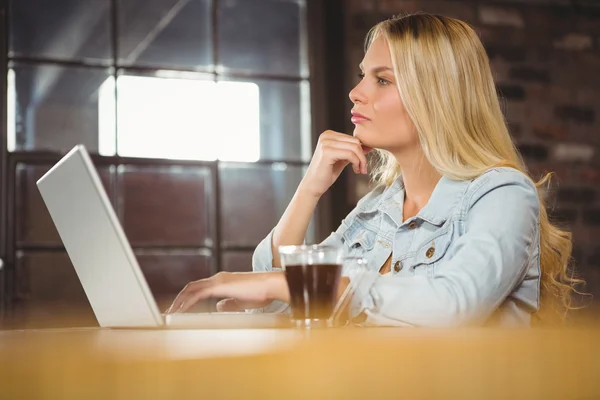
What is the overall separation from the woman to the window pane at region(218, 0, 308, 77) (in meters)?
1.53

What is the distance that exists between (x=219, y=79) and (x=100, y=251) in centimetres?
257

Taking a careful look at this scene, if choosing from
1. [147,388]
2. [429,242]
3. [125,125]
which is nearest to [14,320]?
[125,125]

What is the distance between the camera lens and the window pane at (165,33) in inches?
135

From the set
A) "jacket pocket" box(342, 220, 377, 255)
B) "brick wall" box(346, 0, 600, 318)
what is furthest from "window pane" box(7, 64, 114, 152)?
"jacket pocket" box(342, 220, 377, 255)

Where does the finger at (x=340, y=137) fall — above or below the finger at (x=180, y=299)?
above

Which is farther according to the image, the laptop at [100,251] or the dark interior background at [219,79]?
the dark interior background at [219,79]

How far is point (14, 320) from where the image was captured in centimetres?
319

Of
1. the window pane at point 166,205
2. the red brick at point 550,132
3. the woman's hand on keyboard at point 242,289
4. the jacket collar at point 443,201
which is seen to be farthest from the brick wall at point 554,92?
the woman's hand on keyboard at point 242,289

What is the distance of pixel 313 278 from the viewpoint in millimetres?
1091

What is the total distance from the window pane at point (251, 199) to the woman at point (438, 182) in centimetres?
140

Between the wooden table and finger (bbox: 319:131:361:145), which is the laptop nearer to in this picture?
the wooden table

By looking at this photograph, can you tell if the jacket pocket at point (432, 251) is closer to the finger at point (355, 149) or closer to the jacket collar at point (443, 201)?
the jacket collar at point (443, 201)

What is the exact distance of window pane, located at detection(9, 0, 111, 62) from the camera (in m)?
3.29

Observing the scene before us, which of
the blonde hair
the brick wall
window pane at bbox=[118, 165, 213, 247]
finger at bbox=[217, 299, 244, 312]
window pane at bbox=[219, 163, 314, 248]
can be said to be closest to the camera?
finger at bbox=[217, 299, 244, 312]
